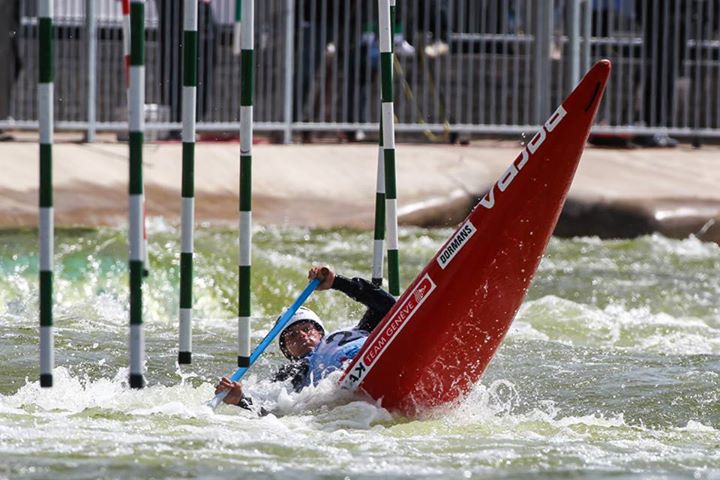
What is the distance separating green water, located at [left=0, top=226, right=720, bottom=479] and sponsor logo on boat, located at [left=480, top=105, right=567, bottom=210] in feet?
3.07

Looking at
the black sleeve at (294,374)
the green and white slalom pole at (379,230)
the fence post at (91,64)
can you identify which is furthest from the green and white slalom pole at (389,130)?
the fence post at (91,64)

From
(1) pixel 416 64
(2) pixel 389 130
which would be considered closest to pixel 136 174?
(2) pixel 389 130

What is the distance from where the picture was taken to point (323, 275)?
769cm

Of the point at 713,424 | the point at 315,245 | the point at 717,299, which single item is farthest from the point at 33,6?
the point at 713,424

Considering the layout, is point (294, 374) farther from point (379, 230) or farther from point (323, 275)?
point (379, 230)

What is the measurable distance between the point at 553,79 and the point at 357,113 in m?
2.02

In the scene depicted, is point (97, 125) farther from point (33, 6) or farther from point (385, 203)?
point (385, 203)

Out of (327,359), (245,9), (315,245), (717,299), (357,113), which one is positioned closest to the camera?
(245,9)

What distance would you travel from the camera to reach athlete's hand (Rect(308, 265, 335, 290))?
7.68 m

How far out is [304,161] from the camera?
14.8 meters

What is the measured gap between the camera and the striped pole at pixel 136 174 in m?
5.94

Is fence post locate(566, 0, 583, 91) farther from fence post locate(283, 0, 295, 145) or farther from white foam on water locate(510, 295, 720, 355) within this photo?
white foam on water locate(510, 295, 720, 355)

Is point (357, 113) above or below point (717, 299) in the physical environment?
above

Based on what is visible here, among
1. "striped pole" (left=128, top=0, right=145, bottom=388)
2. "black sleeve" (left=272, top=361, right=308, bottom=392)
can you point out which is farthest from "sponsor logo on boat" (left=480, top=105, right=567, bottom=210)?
"striped pole" (left=128, top=0, right=145, bottom=388)
